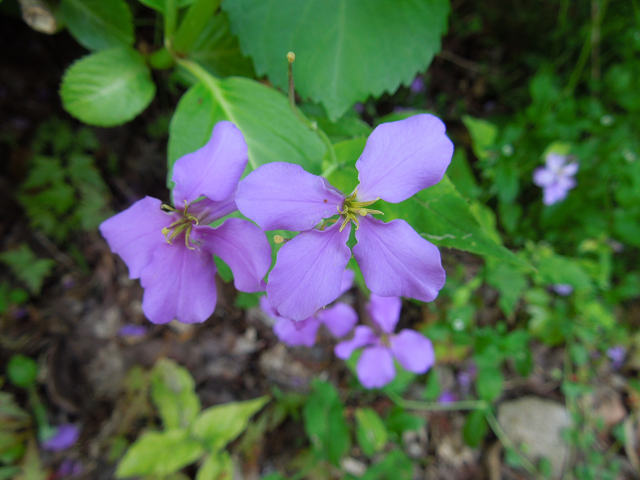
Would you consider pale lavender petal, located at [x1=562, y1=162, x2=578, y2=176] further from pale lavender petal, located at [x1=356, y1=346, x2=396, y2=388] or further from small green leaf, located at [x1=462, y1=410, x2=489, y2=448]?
pale lavender petal, located at [x1=356, y1=346, x2=396, y2=388]

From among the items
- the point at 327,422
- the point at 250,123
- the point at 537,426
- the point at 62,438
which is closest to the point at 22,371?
the point at 62,438

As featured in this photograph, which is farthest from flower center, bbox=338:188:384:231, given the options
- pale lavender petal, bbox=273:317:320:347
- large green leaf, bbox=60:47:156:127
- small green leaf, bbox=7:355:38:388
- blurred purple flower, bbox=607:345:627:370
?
blurred purple flower, bbox=607:345:627:370

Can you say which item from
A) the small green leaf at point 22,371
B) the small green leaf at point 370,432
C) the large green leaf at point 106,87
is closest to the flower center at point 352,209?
the large green leaf at point 106,87

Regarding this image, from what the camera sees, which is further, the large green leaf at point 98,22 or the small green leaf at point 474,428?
the small green leaf at point 474,428

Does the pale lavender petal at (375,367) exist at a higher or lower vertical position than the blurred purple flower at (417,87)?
lower

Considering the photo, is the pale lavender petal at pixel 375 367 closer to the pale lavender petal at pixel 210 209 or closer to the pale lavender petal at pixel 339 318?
the pale lavender petal at pixel 339 318

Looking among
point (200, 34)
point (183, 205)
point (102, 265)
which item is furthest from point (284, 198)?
point (102, 265)

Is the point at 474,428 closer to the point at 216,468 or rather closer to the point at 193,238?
the point at 216,468
